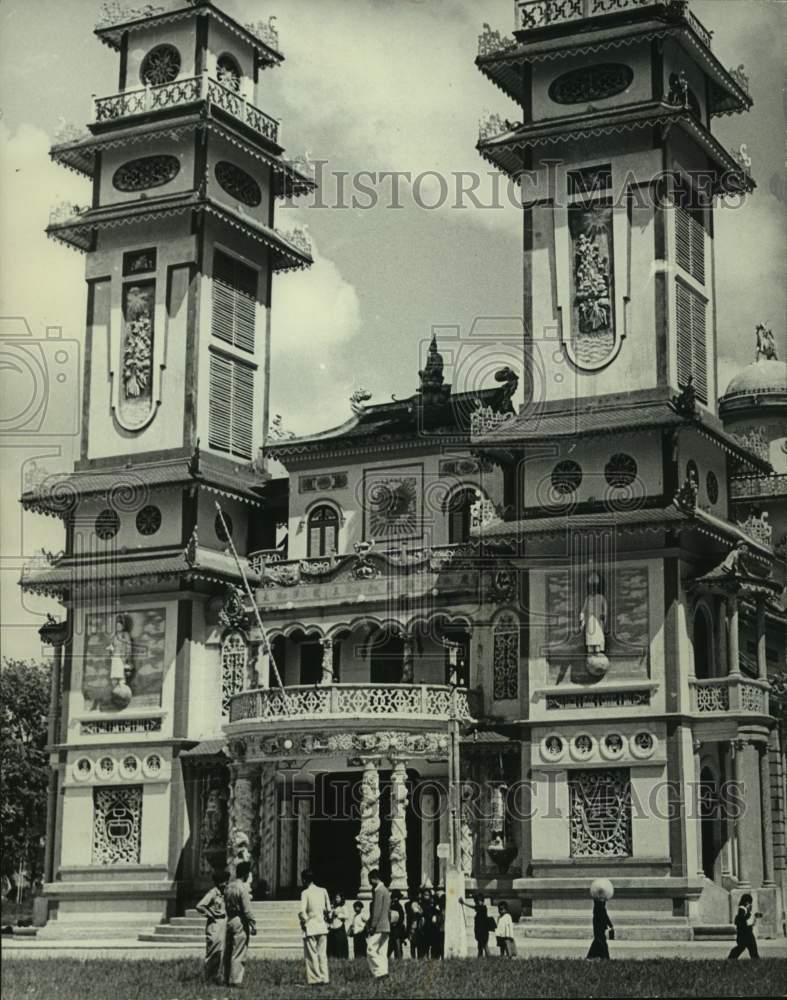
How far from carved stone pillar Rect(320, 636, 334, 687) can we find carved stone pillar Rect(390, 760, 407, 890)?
3.55m

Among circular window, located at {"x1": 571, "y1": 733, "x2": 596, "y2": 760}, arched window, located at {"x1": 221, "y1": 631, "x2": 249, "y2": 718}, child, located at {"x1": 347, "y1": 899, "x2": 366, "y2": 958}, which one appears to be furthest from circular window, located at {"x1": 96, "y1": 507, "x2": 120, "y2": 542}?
child, located at {"x1": 347, "y1": 899, "x2": 366, "y2": 958}

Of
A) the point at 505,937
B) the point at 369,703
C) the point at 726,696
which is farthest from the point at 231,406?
the point at 505,937

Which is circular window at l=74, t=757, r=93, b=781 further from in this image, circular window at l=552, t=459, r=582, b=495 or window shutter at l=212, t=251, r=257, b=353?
circular window at l=552, t=459, r=582, b=495

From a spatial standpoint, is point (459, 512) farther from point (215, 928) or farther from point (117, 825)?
point (215, 928)

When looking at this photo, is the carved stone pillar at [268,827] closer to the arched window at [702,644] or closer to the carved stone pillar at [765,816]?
the arched window at [702,644]

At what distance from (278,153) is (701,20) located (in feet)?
43.8

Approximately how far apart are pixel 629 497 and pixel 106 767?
52.7 ft

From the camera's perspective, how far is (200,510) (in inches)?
1875

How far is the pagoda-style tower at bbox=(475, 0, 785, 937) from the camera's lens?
→ 4012cm

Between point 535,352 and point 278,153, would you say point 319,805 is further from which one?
point 278,153

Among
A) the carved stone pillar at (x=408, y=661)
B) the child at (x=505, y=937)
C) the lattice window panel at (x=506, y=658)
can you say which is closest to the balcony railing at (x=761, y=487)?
the lattice window panel at (x=506, y=658)

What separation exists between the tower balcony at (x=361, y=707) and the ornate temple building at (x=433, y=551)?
89 millimetres

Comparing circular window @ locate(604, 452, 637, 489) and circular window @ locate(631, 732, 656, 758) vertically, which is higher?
circular window @ locate(604, 452, 637, 489)

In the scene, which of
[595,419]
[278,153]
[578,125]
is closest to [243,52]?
[278,153]
